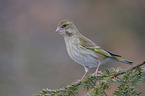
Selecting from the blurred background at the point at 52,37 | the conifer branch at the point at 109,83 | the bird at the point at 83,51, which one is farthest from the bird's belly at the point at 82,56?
the blurred background at the point at 52,37

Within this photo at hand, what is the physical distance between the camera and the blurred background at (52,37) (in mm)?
7062

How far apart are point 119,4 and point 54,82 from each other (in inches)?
141

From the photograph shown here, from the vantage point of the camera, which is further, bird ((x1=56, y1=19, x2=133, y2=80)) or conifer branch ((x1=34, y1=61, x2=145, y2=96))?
bird ((x1=56, y1=19, x2=133, y2=80))

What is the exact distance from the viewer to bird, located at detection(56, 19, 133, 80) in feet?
13.6

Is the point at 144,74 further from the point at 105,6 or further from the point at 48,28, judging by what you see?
the point at 48,28

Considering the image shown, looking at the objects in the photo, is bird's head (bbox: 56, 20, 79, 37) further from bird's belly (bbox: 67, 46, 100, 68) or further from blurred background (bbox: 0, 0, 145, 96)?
blurred background (bbox: 0, 0, 145, 96)

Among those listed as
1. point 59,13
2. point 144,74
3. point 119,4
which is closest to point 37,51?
point 59,13

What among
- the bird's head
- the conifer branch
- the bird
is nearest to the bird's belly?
the bird

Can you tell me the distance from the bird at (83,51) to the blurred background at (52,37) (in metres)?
2.58

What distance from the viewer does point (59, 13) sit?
29.8ft

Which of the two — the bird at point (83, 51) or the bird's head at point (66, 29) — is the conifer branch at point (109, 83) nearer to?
the bird at point (83, 51)

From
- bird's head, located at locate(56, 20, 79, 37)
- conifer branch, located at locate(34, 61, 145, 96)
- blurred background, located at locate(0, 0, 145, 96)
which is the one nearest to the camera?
conifer branch, located at locate(34, 61, 145, 96)

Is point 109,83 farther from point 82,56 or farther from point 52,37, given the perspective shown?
point 52,37

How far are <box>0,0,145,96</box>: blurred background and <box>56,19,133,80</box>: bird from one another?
2.58 meters
